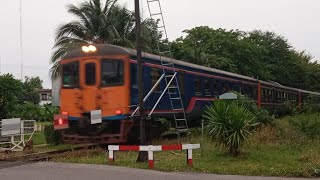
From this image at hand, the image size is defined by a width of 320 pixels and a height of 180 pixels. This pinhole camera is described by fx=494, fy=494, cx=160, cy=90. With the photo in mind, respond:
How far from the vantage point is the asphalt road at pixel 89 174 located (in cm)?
1031

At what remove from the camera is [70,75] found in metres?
16.6

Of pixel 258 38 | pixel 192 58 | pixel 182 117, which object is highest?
pixel 258 38

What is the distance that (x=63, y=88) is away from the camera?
16.7 metres

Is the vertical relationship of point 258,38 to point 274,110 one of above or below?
above

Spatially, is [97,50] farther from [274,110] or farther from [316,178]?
[274,110]

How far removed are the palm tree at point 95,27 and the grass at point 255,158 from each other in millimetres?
20587

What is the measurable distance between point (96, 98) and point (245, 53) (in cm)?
3488

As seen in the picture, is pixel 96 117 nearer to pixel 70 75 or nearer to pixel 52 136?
pixel 70 75

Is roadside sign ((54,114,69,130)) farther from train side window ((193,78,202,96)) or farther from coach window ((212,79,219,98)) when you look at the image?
coach window ((212,79,219,98))

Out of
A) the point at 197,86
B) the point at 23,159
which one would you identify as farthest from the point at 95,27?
the point at 23,159

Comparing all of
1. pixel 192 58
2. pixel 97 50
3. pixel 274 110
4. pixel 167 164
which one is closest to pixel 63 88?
pixel 97 50

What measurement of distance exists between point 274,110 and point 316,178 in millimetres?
22985

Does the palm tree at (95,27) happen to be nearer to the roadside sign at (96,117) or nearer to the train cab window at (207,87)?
the train cab window at (207,87)

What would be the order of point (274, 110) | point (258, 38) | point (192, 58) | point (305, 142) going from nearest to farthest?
point (305, 142) < point (274, 110) < point (192, 58) < point (258, 38)
